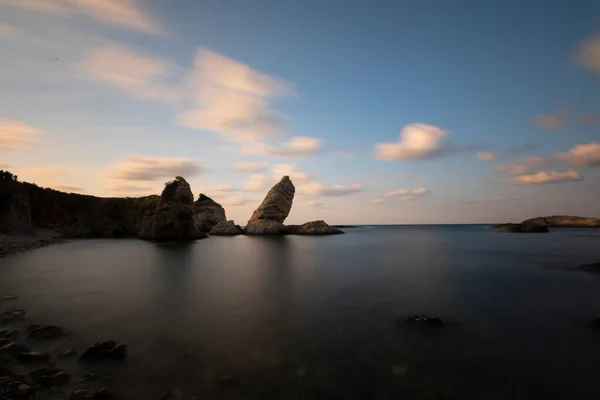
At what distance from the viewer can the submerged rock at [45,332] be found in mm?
8234

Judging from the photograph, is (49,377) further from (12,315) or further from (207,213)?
(207,213)

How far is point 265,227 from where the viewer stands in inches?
3233

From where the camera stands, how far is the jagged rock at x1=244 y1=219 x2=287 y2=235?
81938mm

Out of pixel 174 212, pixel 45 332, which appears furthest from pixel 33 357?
pixel 174 212

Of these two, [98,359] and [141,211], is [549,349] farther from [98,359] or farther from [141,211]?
[141,211]

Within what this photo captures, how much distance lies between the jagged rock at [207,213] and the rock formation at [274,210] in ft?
61.9

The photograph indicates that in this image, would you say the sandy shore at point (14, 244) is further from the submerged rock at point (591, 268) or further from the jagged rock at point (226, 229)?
the submerged rock at point (591, 268)

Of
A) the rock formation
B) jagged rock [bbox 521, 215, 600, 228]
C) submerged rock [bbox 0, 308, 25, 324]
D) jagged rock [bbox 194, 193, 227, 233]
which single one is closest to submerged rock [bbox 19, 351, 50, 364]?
submerged rock [bbox 0, 308, 25, 324]

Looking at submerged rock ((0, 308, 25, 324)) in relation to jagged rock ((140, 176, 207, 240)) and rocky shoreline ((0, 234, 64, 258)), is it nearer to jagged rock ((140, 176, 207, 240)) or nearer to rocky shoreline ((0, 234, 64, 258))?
rocky shoreline ((0, 234, 64, 258))

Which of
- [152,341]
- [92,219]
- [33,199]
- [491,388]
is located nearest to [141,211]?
[92,219]

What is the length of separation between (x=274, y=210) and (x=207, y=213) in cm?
2862

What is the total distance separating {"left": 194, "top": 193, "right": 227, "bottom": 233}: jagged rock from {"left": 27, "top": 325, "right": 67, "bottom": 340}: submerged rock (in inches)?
3456

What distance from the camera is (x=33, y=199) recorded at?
76312 mm

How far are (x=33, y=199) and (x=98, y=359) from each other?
96.2m
